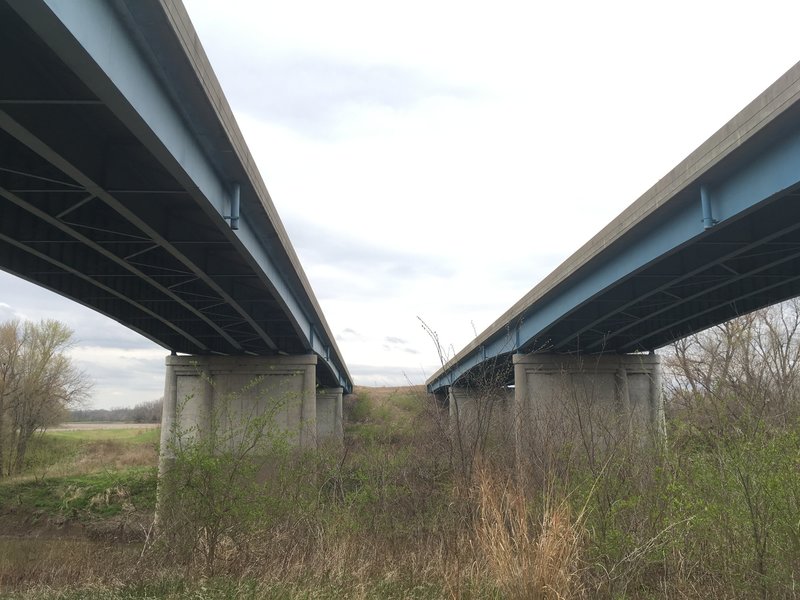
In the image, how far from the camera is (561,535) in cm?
535

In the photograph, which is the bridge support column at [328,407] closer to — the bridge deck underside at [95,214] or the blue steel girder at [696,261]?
the blue steel girder at [696,261]

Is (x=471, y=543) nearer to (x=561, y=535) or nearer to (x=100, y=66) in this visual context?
(x=561, y=535)

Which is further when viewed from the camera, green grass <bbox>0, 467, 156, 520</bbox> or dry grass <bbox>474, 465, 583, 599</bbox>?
green grass <bbox>0, 467, 156, 520</bbox>

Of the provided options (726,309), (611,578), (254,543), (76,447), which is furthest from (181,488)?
(76,447)

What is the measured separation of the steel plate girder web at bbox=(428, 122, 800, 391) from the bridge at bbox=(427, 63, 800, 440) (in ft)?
0.08

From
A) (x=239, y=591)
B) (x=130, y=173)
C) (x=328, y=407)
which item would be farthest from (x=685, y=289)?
(x=328, y=407)

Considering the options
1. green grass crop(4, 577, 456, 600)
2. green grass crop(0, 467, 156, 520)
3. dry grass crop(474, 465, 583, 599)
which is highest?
dry grass crop(474, 465, 583, 599)

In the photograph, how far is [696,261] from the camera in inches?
655

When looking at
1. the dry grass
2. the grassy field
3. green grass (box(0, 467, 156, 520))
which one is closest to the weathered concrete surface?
green grass (box(0, 467, 156, 520))

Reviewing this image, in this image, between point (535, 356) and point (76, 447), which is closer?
point (535, 356)

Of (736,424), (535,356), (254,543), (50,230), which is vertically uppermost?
(50,230)

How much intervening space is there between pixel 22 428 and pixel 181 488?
33751mm

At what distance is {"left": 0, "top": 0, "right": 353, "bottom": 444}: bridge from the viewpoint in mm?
7062

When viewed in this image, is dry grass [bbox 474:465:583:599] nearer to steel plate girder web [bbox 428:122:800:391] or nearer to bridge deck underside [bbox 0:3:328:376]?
bridge deck underside [bbox 0:3:328:376]
